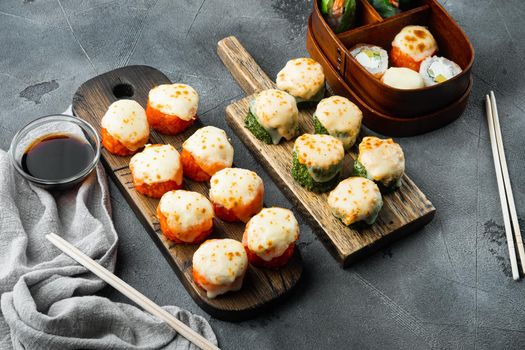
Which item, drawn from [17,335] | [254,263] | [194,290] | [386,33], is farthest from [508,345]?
[17,335]

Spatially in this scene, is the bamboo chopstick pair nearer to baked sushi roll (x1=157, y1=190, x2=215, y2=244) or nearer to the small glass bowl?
baked sushi roll (x1=157, y1=190, x2=215, y2=244)

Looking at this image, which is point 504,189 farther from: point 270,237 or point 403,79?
point 270,237

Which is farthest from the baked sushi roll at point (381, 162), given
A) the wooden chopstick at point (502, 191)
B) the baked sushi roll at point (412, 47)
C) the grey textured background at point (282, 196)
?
the baked sushi roll at point (412, 47)

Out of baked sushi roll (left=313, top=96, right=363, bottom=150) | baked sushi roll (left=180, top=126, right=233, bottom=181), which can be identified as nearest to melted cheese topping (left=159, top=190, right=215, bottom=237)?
baked sushi roll (left=180, top=126, right=233, bottom=181)

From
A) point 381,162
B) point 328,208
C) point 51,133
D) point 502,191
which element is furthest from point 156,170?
point 502,191

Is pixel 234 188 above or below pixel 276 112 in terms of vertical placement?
below

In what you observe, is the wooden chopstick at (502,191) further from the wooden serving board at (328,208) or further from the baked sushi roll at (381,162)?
the baked sushi roll at (381,162)
